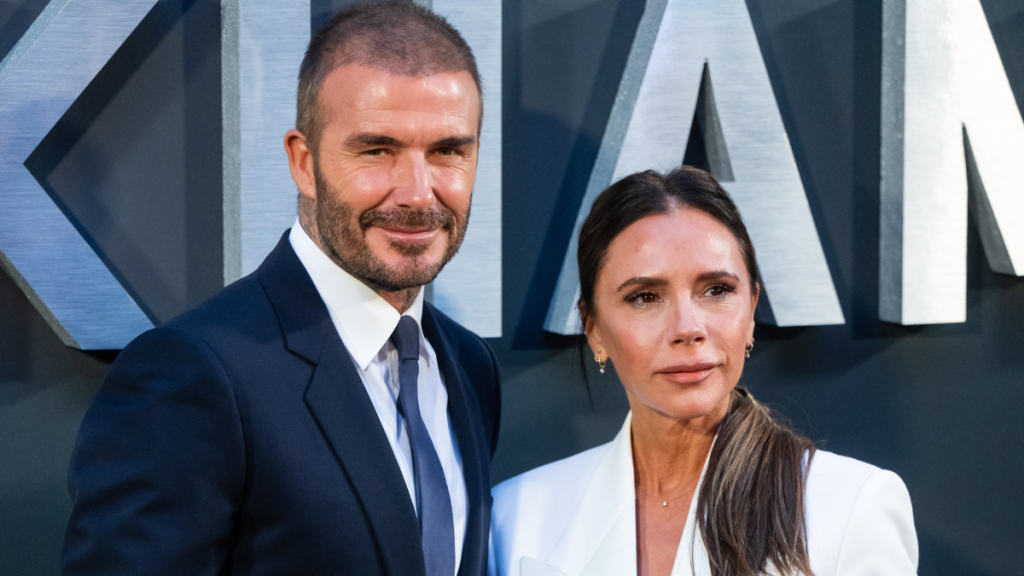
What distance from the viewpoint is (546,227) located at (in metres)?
2.38

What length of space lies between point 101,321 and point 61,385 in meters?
0.22

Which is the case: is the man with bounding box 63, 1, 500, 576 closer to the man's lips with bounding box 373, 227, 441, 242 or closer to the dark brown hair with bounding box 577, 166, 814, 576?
the man's lips with bounding box 373, 227, 441, 242

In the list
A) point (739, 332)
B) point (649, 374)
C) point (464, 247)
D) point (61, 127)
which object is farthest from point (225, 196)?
point (739, 332)

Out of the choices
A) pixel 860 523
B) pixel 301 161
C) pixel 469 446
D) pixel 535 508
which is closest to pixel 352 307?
pixel 301 161

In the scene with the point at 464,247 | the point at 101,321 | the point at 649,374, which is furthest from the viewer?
the point at 464,247

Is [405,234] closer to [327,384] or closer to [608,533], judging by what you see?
[327,384]

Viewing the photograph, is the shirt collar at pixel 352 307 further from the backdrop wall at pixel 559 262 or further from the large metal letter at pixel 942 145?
the large metal letter at pixel 942 145

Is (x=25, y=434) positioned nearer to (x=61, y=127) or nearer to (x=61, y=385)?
(x=61, y=385)

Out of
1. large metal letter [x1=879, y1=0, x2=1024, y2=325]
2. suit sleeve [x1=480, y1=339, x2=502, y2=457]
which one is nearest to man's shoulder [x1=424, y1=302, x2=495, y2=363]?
suit sleeve [x1=480, y1=339, x2=502, y2=457]

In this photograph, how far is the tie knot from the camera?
1491 millimetres

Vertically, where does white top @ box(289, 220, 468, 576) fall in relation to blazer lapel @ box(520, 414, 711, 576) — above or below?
above

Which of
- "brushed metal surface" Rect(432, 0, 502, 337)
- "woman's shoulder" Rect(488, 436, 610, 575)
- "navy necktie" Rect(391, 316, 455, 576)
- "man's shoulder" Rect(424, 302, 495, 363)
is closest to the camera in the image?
"navy necktie" Rect(391, 316, 455, 576)

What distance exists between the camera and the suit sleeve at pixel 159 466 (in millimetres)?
1170

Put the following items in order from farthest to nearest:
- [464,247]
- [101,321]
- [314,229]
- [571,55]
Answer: [571,55]
[464,247]
[101,321]
[314,229]
